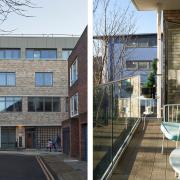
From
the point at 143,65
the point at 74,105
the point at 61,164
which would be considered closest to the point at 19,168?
the point at 61,164

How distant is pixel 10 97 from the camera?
3246 millimetres

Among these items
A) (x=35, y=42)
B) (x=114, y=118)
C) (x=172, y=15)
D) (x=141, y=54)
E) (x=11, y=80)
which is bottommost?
(x=114, y=118)

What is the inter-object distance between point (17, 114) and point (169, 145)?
1178 mm

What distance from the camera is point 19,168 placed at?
3469 millimetres

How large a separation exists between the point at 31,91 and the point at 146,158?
1033mm

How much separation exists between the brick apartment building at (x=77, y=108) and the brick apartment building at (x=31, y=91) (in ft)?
0.22

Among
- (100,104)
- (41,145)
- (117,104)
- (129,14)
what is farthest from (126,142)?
(129,14)

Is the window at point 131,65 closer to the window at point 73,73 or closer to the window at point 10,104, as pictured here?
the window at point 73,73

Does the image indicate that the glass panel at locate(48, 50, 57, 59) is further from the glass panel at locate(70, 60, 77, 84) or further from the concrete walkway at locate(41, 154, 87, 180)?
the concrete walkway at locate(41, 154, 87, 180)

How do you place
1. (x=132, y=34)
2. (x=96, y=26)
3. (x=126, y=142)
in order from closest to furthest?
(x=96, y=26) < (x=132, y=34) < (x=126, y=142)

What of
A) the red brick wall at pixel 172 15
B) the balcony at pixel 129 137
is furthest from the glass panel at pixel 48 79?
the red brick wall at pixel 172 15

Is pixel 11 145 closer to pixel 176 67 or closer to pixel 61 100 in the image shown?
pixel 61 100

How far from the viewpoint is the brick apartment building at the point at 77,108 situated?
118 inches

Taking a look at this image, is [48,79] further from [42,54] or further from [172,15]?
[172,15]
